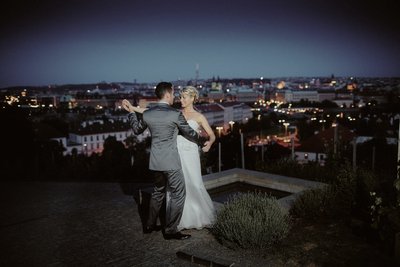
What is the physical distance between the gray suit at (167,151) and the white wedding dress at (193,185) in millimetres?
334

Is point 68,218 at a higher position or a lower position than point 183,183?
lower

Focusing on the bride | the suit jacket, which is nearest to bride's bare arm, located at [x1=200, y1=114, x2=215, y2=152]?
the bride

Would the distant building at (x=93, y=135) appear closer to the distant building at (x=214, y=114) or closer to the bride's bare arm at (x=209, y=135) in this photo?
the distant building at (x=214, y=114)

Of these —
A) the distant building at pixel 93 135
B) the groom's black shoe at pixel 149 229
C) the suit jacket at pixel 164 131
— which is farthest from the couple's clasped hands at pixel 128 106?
the distant building at pixel 93 135

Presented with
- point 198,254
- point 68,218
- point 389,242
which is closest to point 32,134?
point 68,218

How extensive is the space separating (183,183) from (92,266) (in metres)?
1.22

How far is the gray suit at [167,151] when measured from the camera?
3.85 m

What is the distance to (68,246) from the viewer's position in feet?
13.0

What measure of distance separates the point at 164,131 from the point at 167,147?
6.9 inches

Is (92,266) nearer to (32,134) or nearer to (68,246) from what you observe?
(68,246)

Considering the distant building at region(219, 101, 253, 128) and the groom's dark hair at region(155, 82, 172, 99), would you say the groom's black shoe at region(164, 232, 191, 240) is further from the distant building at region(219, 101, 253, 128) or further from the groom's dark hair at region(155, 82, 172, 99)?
the distant building at region(219, 101, 253, 128)

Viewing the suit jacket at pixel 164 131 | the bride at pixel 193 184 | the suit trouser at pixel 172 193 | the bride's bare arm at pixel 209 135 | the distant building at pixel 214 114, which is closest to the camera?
the suit jacket at pixel 164 131

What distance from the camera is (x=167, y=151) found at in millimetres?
3896

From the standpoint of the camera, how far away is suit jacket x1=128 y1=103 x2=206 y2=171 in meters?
3.84
